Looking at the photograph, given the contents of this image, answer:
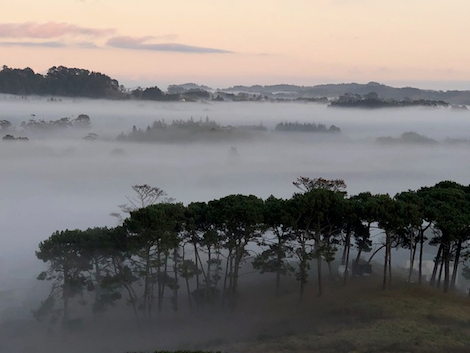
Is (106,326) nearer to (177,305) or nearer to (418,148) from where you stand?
(177,305)

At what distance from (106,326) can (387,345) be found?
18.8 metres

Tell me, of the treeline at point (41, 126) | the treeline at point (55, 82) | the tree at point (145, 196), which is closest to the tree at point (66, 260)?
the tree at point (145, 196)

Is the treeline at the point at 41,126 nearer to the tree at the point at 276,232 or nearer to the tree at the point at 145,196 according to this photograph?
the tree at the point at 145,196

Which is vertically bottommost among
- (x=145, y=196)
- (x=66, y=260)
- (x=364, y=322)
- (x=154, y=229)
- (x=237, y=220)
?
(x=364, y=322)

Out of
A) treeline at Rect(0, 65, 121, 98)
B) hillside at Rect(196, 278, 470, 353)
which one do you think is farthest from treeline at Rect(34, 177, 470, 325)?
treeline at Rect(0, 65, 121, 98)

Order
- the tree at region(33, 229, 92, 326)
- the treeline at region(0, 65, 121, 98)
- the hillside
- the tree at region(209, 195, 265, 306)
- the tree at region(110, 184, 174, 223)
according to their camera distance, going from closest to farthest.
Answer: the hillside → the tree at region(209, 195, 265, 306) → the tree at region(33, 229, 92, 326) → the tree at region(110, 184, 174, 223) → the treeline at region(0, 65, 121, 98)

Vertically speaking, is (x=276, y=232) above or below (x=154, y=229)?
below

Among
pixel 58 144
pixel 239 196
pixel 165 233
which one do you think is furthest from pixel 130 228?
pixel 58 144

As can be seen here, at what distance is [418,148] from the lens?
174 metres

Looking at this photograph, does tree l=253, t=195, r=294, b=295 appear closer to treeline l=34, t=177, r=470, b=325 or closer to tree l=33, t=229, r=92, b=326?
treeline l=34, t=177, r=470, b=325

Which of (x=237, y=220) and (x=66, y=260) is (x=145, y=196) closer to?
(x=66, y=260)

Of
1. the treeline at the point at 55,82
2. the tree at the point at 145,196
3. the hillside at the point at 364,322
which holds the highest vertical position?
the treeline at the point at 55,82

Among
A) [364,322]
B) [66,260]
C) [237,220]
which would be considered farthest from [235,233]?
[66,260]

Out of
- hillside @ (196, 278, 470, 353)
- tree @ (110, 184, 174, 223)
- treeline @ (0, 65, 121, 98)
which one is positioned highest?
treeline @ (0, 65, 121, 98)
